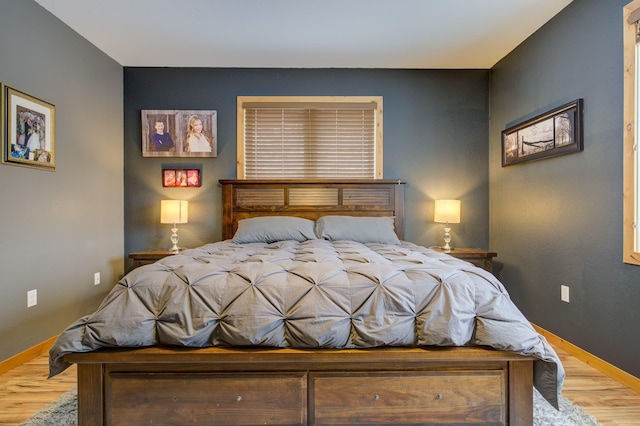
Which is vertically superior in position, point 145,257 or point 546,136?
point 546,136

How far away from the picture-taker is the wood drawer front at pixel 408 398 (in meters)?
1.36

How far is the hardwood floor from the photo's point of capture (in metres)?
1.62

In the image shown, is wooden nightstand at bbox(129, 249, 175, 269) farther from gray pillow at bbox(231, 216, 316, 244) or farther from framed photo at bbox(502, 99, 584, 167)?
framed photo at bbox(502, 99, 584, 167)

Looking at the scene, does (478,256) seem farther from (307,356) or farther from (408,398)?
(307,356)

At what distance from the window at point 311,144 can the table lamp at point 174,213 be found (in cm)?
74

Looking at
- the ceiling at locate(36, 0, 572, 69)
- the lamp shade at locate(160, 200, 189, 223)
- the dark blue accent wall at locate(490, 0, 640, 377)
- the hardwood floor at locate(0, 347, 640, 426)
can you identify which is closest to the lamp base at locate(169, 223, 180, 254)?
the lamp shade at locate(160, 200, 189, 223)

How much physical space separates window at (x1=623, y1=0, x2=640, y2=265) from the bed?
1.13 meters

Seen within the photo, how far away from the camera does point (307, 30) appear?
9.00ft

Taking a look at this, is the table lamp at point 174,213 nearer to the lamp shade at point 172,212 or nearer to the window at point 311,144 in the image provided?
the lamp shade at point 172,212

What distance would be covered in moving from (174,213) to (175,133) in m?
0.94

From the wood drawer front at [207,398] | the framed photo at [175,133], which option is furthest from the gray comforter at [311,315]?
the framed photo at [175,133]

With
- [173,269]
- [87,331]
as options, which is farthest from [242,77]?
[87,331]

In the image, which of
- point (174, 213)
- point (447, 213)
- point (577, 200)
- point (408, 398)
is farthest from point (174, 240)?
point (577, 200)

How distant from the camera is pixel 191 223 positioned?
A: 348 cm
